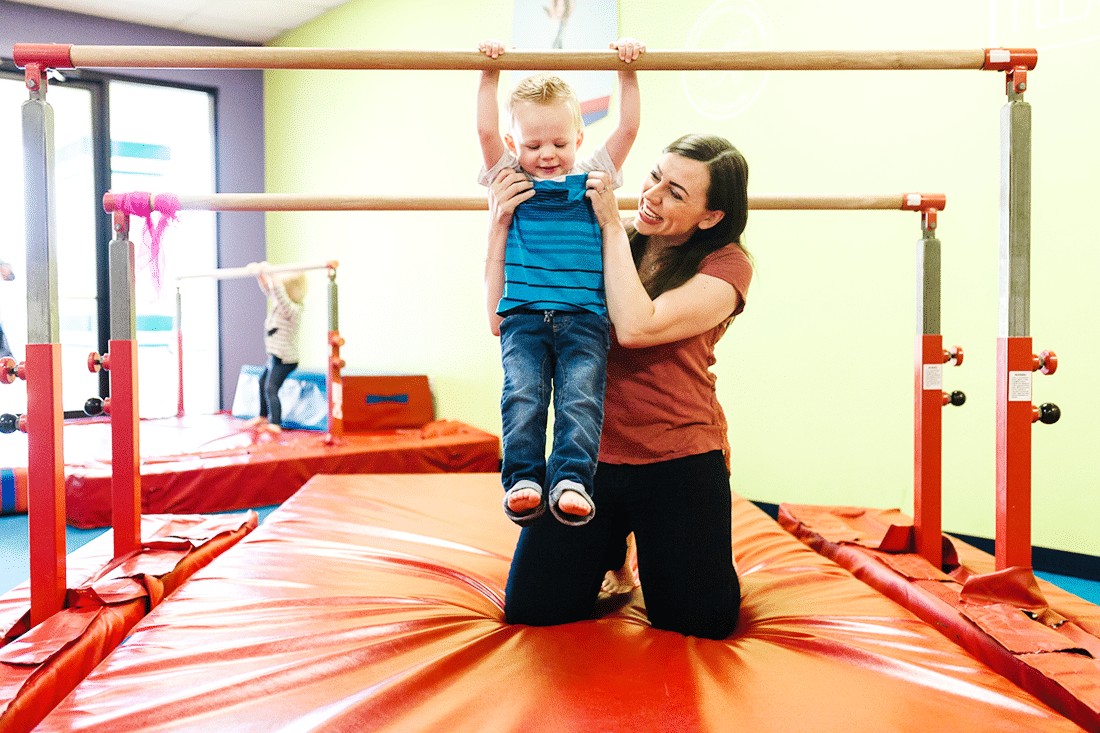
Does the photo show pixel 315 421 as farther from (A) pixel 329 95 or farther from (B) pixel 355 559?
(B) pixel 355 559

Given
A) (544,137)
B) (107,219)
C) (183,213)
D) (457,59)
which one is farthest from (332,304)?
(107,219)

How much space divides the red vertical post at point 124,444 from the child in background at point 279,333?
270 cm

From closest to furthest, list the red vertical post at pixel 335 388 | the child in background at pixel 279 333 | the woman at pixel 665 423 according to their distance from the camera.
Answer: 1. the woman at pixel 665 423
2. the red vertical post at pixel 335 388
3. the child in background at pixel 279 333

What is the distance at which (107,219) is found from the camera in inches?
225

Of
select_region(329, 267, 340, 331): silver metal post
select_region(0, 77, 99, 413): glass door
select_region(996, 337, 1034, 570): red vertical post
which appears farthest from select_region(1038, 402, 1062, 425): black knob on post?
select_region(0, 77, 99, 413): glass door

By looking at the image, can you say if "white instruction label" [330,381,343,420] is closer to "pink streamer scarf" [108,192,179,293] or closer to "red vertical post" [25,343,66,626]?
"pink streamer scarf" [108,192,179,293]

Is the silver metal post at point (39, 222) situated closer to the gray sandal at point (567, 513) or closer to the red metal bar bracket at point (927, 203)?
the gray sandal at point (567, 513)

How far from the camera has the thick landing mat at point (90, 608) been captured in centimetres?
117

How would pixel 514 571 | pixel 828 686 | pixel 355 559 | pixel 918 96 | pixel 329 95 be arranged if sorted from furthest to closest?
pixel 329 95, pixel 918 96, pixel 355 559, pixel 514 571, pixel 828 686

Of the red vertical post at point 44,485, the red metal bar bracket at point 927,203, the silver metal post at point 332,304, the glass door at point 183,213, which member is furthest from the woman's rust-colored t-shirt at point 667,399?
the glass door at point 183,213

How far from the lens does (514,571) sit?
1439mm

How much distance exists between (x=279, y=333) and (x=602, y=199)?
3635 millimetres

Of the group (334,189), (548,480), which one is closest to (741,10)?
(548,480)

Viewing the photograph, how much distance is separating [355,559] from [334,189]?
15.4ft
